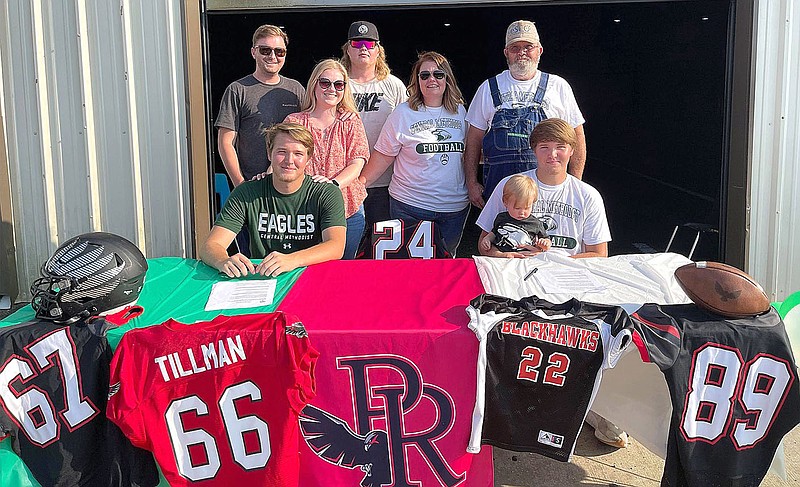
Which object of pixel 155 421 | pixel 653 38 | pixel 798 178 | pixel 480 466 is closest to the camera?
pixel 155 421

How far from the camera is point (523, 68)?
412cm

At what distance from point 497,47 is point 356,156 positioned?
7.83 meters

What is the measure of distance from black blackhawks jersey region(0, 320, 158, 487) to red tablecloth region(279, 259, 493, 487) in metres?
0.62

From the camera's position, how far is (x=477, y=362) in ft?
7.66

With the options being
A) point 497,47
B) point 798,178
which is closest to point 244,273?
point 798,178

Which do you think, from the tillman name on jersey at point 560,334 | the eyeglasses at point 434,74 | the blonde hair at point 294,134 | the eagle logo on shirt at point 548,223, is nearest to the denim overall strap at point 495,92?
the eyeglasses at point 434,74

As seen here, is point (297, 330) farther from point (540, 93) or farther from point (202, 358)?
point (540, 93)

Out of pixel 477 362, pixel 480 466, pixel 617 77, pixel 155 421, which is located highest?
pixel 617 77

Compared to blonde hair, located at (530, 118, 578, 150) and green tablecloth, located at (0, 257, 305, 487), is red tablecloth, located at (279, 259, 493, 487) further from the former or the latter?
blonde hair, located at (530, 118, 578, 150)

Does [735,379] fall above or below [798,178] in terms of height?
below

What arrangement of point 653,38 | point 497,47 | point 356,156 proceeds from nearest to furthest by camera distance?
point 356,156
point 653,38
point 497,47

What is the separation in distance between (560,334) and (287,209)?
5.13 ft

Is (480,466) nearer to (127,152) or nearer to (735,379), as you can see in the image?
(735,379)

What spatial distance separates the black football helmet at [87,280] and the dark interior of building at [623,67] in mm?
4616
